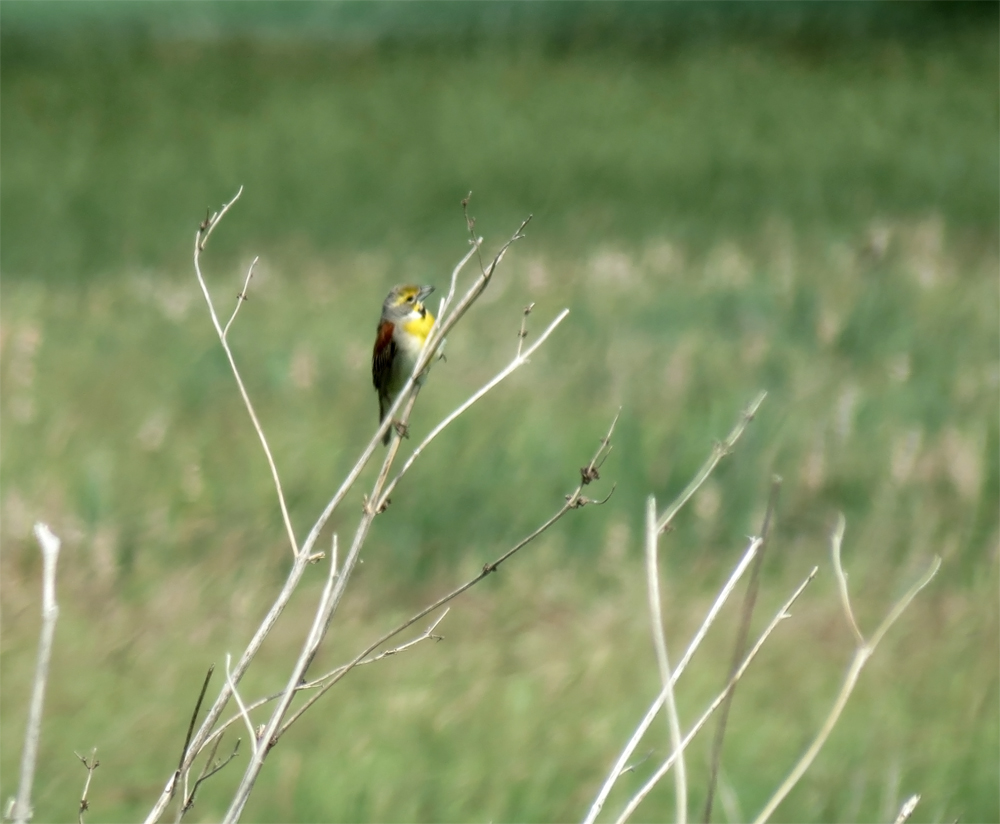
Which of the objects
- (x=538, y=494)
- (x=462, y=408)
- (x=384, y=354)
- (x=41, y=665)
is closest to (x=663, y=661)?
(x=462, y=408)

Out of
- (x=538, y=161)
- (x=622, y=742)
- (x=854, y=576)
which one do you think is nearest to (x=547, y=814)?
(x=622, y=742)

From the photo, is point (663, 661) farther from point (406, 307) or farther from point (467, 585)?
point (406, 307)

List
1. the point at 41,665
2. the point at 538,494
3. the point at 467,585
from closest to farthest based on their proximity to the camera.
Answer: the point at 41,665 < the point at 467,585 < the point at 538,494

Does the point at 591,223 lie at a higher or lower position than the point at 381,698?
lower

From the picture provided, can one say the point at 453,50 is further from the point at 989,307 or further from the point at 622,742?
the point at 622,742

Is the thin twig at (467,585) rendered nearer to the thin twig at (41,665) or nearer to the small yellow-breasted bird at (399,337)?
the thin twig at (41,665)

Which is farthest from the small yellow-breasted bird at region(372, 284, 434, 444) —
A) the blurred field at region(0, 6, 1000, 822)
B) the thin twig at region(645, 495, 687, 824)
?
the thin twig at region(645, 495, 687, 824)

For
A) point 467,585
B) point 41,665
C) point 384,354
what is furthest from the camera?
point 384,354

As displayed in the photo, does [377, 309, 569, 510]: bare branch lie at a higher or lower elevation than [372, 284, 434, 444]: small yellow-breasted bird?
higher

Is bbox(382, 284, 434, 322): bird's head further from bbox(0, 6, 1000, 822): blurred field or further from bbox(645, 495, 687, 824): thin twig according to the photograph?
bbox(645, 495, 687, 824): thin twig

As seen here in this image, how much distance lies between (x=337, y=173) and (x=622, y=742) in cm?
1402

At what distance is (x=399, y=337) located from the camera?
12.6 feet

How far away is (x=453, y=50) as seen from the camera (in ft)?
74.5

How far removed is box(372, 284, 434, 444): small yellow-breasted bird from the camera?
379 cm
